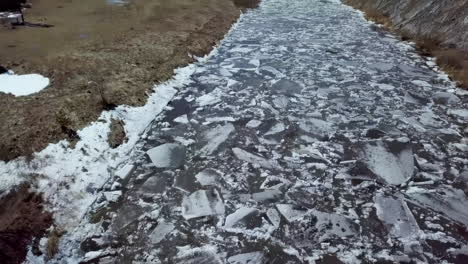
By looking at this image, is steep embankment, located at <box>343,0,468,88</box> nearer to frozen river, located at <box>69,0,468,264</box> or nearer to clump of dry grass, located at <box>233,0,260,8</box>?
frozen river, located at <box>69,0,468,264</box>

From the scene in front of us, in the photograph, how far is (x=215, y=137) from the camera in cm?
691

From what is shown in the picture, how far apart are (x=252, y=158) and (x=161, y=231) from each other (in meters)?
2.10

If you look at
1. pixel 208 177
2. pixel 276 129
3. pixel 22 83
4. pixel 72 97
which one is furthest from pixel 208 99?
pixel 22 83

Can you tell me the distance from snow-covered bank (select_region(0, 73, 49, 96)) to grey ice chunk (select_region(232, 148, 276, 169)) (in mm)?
4342

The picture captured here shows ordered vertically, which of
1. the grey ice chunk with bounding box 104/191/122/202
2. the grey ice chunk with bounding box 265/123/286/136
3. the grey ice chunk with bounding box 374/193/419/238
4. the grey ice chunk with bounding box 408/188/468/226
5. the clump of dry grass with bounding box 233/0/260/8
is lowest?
the clump of dry grass with bounding box 233/0/260/8

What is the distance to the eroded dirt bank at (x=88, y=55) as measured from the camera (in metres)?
6.40

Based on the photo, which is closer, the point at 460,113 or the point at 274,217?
the point at 274,217

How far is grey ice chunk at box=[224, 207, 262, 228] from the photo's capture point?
16.0ft

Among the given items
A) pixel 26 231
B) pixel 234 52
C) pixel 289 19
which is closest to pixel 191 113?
pixel 26 231

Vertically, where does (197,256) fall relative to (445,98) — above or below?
below

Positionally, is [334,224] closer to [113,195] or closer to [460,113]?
[113,195]

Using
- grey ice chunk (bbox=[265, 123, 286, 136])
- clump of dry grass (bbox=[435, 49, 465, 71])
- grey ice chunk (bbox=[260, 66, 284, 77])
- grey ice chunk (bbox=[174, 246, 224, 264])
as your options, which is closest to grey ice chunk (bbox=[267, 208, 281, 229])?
grey ice chunk (bbox=[174, 246, 224, 264])

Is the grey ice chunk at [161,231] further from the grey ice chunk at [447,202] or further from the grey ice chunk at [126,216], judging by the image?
the grey ice chunk at [447,202]

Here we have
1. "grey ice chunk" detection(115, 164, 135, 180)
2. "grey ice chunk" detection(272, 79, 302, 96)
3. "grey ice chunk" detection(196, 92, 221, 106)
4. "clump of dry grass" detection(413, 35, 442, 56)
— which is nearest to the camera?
"grey ice chunk" detection(115, 164, 135, 180)
